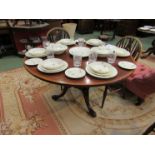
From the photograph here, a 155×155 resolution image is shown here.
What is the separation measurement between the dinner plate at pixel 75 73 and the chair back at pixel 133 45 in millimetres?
1060

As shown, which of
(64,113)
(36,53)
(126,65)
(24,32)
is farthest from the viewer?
(24,32)

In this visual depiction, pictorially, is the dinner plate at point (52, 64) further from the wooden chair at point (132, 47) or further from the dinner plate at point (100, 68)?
the wooden chair at point (132, 47)

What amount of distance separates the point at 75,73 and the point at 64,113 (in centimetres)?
80

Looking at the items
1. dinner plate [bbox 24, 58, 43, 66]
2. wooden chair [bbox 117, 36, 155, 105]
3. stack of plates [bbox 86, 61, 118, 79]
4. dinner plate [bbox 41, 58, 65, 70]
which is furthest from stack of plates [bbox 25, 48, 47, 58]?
wooden chair [bbox 117, 36, 155, 105]

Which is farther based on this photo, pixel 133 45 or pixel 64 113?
pixel 133 45

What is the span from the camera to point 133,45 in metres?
2.33

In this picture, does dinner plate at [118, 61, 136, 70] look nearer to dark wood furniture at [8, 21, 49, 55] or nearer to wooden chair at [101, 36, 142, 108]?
wooden chair at [101, 36, 142, 108]

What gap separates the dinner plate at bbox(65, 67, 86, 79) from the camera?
55.8 inches

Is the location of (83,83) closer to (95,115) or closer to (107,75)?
(107,75)

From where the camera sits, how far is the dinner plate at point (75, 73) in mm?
1417

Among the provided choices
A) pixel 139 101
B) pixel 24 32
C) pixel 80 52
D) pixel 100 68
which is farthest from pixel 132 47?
pixel 24 32

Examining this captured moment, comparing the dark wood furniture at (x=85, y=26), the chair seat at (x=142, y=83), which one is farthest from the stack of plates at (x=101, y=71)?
the dark wood furniture at (x=85, y=26)

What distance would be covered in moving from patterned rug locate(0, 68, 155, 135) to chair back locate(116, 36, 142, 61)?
2.23ft

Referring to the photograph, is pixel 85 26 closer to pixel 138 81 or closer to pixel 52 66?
pixel 138 81
